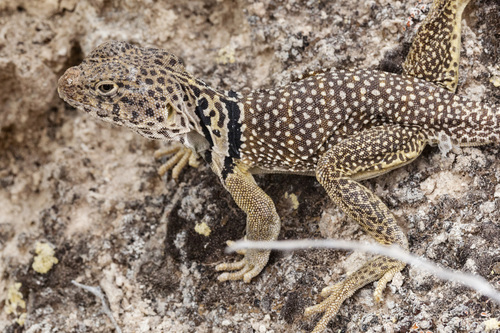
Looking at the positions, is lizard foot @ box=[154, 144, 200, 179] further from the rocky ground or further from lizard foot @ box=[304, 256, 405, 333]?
lizard foot @ box=[304, 256, 405, 333]

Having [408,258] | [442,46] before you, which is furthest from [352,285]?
[442,46]

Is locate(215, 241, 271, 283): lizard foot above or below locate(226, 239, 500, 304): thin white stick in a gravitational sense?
below

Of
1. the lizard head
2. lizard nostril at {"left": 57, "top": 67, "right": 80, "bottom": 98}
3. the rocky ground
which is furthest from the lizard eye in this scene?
the rocky ground

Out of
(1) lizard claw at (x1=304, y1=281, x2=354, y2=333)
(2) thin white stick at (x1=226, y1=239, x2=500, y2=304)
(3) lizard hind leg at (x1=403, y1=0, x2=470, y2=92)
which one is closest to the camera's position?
(2) thin white stick at (x1=226, y1=239, x2=500, y2=304)

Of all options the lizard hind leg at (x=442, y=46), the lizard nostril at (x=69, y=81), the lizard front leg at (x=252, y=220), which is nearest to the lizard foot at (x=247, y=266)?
the lizard front leg at (x=252, y=220)

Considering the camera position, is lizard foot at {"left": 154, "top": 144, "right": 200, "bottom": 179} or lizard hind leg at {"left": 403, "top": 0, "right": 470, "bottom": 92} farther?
lizard foot at {"left": 154, "top": 144, "right": 200, "bottom": 179}

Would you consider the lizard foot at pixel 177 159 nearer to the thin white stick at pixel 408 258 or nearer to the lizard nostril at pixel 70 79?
the thin white stick at pixel 408 258
